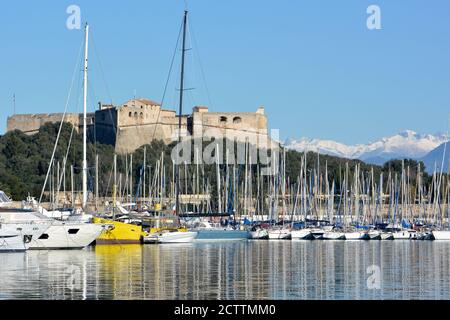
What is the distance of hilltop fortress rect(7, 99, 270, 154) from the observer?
96.4 meters

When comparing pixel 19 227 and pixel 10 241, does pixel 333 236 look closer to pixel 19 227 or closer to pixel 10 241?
pixel 19 227

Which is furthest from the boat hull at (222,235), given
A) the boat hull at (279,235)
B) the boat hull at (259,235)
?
the boat hull at (279,235)

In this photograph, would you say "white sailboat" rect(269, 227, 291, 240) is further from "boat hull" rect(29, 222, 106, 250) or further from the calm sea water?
"boat hull" rect(29, 222, 106, 250)

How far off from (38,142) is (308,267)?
66.7 metres

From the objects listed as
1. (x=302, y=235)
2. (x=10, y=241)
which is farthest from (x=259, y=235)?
(x=10, y=241)

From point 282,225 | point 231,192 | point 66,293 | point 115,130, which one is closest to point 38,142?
point 115,130

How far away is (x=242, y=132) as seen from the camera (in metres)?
102

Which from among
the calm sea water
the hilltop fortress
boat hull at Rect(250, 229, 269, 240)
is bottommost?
boat hull at Rect(250, 229, 269, 240)

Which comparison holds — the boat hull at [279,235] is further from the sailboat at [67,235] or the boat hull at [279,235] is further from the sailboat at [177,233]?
the sailboat at [67,235]

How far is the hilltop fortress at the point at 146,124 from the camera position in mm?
96438

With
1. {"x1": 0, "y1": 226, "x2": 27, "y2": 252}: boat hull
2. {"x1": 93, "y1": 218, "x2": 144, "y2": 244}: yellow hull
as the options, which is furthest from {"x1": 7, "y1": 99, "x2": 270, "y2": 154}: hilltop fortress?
{"x1": 0, "y1": 226, "x2": 27, "y2": 252}: boat hull

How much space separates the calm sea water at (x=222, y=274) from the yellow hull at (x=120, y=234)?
100 centimetres

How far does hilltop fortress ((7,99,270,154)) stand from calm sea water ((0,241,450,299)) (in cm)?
5489
